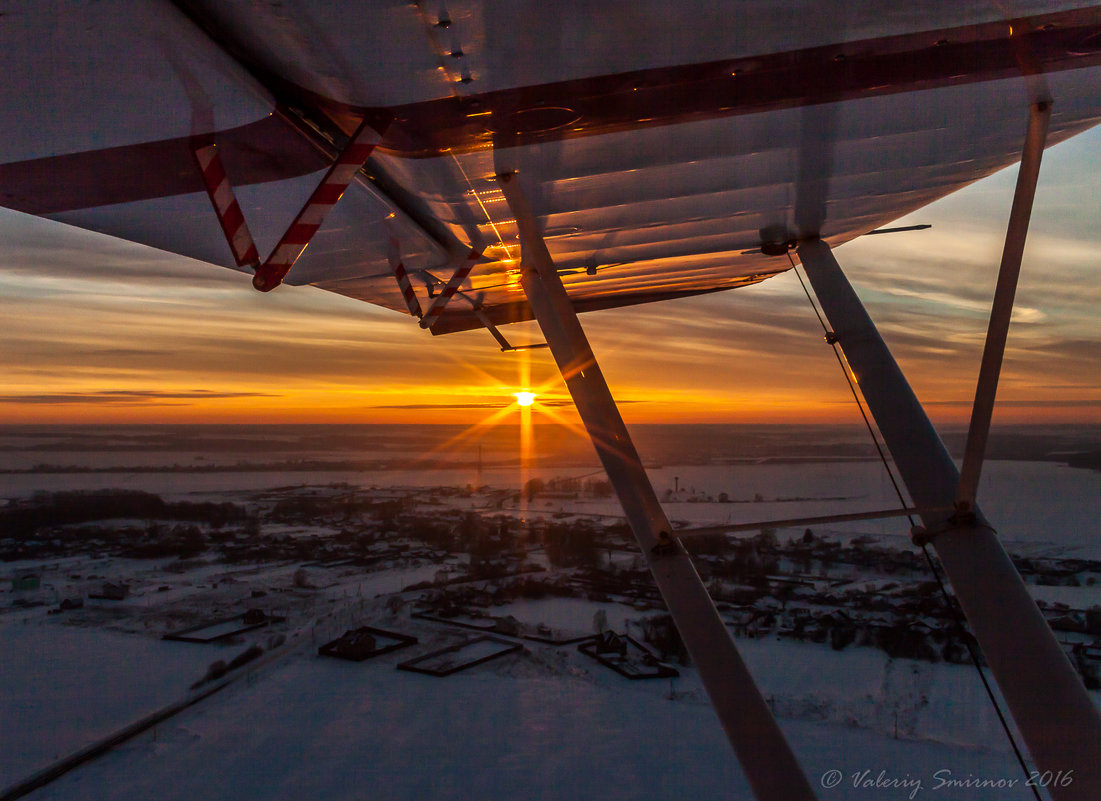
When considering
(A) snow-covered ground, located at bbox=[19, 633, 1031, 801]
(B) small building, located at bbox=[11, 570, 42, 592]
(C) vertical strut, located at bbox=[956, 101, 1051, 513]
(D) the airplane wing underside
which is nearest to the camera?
(D) the airplane wing underside

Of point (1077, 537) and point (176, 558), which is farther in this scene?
point (176, 558)

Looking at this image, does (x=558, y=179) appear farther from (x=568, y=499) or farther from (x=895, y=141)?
(x=568, y=499)

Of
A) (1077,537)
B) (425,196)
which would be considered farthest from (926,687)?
(425,196)

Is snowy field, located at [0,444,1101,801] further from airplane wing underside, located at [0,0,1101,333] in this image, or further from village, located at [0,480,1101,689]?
airplane wing underside, located at [0,0,1101,333]

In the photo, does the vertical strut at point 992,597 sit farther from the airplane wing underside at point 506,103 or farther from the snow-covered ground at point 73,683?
the snow-covered ground at point 73,683

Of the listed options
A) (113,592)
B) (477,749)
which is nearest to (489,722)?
(477,749)

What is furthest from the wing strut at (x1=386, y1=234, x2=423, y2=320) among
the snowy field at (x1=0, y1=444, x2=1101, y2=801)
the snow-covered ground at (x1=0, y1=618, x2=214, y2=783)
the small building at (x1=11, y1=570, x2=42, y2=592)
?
the small building at (x1=11, y1=570, x2=42, y2=592)
